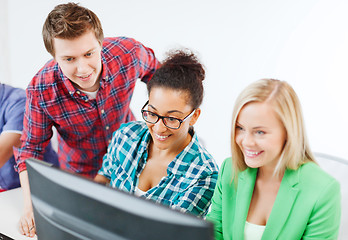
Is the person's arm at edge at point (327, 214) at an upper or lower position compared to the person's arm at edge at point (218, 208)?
upper

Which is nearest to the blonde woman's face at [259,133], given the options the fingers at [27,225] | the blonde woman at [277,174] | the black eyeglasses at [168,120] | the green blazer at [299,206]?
the blonde woman at [277,174]

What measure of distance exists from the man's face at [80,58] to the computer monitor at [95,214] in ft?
2.37

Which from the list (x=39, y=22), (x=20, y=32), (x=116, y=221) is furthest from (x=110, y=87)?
(x=20, y=32)

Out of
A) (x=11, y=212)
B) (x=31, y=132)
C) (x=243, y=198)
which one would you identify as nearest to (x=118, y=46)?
(x=31, y=132)

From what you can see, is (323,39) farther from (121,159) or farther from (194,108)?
(121,159)

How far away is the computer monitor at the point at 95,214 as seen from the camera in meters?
0.73

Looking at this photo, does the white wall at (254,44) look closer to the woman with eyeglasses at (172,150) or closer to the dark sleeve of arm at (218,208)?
the woman with eyeglasses at (172,150)

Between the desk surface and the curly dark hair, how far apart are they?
2.41 ft

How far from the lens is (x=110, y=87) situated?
184 centimetres

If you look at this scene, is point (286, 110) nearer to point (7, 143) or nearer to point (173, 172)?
point (173, 172)

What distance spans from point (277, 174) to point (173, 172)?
0.40 meters

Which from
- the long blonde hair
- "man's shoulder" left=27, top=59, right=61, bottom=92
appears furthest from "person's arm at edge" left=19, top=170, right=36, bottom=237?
the long blonde hair

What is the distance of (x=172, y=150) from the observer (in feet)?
5.12

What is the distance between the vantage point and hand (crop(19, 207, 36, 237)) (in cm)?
151
